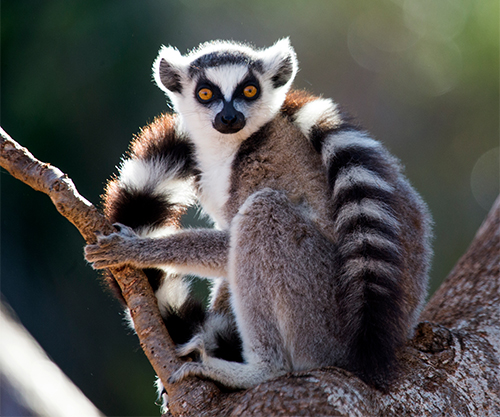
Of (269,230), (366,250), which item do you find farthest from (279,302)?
(366,250)

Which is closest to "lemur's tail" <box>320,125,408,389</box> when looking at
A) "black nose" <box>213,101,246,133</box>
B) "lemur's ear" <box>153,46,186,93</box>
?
"black nose" <box>213,101,246,133</box>

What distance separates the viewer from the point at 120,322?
4.80 m

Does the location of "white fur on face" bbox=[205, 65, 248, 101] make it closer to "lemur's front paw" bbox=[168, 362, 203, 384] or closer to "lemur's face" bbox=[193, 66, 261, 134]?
"lemur's face" bbox=[193, 66, 261, 134]

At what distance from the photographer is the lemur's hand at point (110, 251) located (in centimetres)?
211

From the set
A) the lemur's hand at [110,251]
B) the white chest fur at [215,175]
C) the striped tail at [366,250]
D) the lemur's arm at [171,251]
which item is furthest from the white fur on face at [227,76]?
the lemur's hand at [110,251]

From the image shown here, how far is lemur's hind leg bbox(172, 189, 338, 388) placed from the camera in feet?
6.73

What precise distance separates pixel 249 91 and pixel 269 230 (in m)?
0.90

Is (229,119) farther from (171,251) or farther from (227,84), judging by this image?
(171,251)

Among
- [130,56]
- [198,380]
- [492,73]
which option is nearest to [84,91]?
[130,56]

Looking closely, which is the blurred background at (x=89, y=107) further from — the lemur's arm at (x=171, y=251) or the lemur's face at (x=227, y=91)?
the lemur's arm at (x=171, y=251)

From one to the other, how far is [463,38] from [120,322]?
5547 millimetres

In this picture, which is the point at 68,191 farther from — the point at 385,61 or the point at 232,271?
the point at 385,61

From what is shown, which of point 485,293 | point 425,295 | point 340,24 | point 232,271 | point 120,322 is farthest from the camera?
point 340,24

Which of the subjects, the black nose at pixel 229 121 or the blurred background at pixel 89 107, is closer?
the black nose at pixel 229 121
